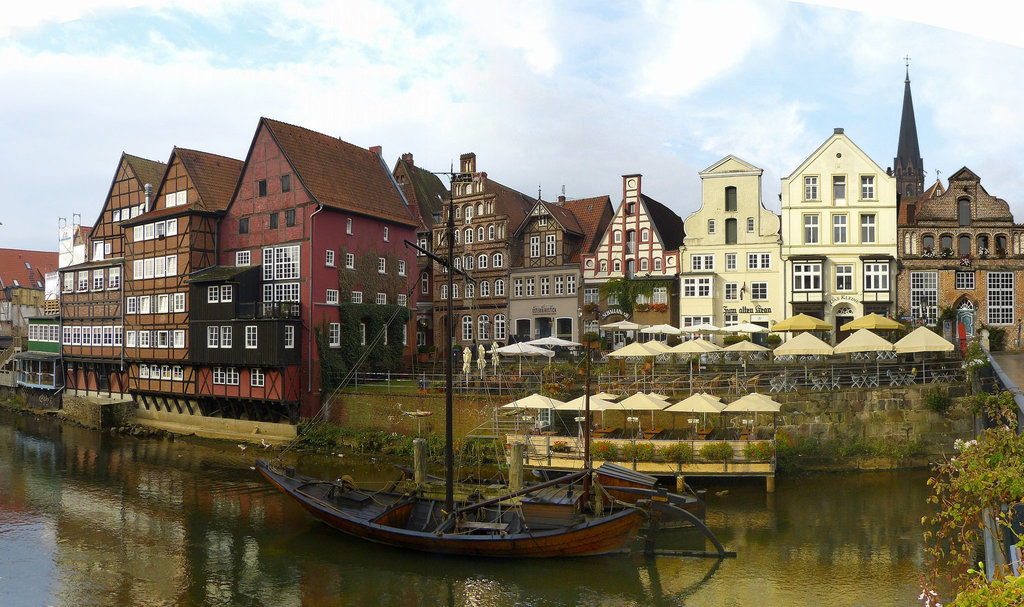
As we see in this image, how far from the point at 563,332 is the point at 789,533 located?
29.5 meters

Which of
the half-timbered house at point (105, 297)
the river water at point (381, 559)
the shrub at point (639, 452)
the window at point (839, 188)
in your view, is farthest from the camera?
the half-timbered house at point (105, 297)

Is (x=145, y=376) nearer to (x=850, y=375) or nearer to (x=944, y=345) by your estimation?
(x=850, y=375)

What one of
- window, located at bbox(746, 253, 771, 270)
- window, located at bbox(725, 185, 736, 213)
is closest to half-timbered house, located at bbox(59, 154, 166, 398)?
window, located at bbox(725, 185, 736, 213)

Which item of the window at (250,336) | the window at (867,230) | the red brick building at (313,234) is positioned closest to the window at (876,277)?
the window at (867,230)

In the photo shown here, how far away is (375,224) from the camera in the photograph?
43.9 m

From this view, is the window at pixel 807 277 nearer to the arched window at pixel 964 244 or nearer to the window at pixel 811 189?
the window at pixel 811 189

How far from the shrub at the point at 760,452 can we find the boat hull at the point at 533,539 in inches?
279

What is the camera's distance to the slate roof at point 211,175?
144ft

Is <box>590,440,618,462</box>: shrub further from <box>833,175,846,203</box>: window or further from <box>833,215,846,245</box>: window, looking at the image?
<box>833,175,846,203</box>: window

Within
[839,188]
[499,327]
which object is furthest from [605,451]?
[499,327]

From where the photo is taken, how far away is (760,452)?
83.7ft

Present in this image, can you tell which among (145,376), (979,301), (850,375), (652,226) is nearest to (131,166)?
(145,376)

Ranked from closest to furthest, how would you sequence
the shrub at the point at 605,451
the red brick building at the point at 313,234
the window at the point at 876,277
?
the shrub at the point at 605,451 < the red brick building at the point at 313,234 < the window at the point at 876,277

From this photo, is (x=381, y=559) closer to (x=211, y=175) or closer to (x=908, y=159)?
(x=211, y=175)
